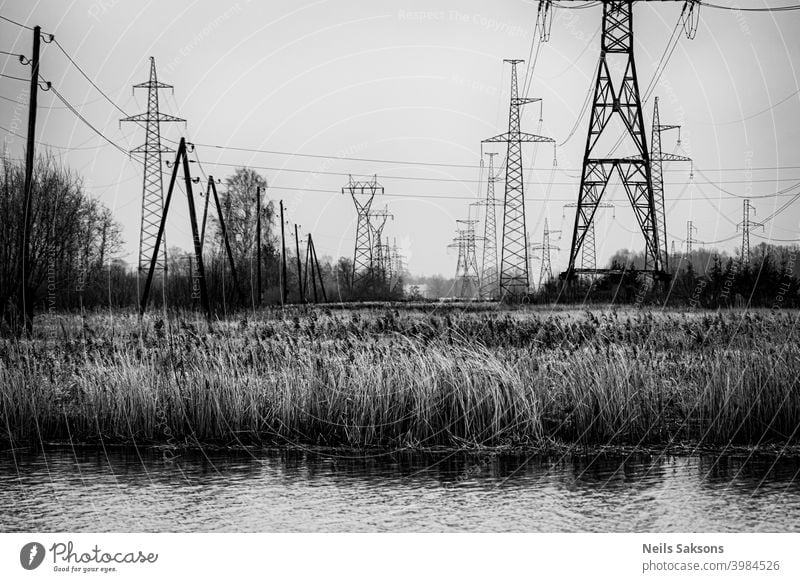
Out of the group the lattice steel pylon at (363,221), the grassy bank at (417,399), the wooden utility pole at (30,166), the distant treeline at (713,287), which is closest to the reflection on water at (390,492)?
the grassy bank at (417,399)

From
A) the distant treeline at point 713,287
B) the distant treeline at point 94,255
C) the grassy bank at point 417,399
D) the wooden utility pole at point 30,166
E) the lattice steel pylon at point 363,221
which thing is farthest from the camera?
the lattice steel pylon at point 363,221

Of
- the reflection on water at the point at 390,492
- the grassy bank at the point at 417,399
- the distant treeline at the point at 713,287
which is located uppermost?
the distant treeline at the point at 713,287

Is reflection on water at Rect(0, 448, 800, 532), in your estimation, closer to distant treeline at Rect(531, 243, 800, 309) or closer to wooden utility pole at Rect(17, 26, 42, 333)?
wooden utility pole at Rect(17, 26, 42, 333)

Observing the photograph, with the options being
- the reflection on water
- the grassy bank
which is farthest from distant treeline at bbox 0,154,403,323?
the reflection on water

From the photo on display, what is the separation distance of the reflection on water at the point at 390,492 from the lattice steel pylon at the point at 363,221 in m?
30.7

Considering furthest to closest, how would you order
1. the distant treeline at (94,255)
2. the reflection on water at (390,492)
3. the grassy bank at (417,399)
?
1. the distant treeline at (94,255)
2. the grassy bank at (417,399)
3. the reflection on water at (390,492)

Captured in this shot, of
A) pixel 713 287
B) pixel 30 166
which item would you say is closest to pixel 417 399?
pixel 30 166

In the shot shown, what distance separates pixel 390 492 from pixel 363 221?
3540cm

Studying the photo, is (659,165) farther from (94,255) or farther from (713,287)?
(94,255)

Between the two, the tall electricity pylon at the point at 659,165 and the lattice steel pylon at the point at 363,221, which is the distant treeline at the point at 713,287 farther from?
the lattice steel pylon at the point at 363,221

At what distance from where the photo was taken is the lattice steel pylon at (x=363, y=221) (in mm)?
39625

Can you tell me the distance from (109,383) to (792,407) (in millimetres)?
7605

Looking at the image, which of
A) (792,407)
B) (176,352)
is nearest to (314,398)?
(176,352)
